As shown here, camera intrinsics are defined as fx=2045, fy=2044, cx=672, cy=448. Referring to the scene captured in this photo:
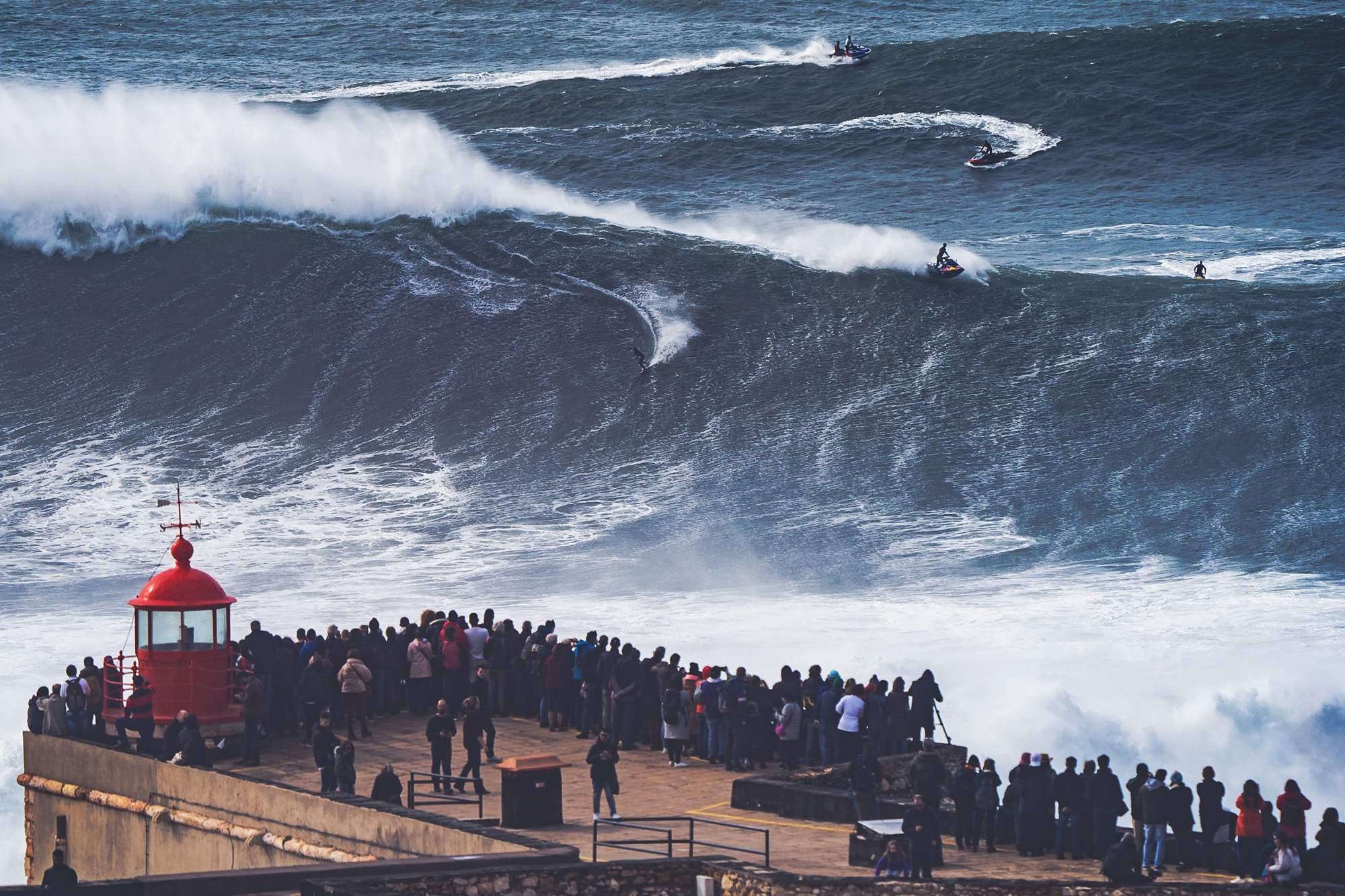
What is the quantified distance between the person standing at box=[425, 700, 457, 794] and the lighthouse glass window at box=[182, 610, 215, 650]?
2.45m

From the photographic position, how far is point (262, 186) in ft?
148

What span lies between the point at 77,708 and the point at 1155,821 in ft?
34.6


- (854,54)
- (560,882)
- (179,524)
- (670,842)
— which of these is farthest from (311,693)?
(854,54)

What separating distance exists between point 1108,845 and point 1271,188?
3772 centimetres

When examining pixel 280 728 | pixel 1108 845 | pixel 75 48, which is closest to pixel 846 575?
pixel 280 728

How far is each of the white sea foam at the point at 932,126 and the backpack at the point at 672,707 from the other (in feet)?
125

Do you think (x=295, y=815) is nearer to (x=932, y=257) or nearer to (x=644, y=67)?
(x=932, y=257)

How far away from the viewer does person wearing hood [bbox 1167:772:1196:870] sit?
1600 cm

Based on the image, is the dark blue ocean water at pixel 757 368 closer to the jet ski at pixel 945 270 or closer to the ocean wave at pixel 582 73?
the jet ski at pixel 945 270

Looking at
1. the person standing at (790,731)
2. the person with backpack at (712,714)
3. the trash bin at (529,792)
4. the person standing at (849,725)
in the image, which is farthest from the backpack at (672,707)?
the trash bin at (529,792)

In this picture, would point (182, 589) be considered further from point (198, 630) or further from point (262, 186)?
point (262, 186)

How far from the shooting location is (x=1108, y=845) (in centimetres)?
1628

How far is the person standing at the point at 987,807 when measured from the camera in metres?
16.7

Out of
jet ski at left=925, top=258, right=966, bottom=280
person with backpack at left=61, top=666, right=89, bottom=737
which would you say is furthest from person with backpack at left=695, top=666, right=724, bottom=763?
jet ski at left=925, top=258, right=966, bottom=280
